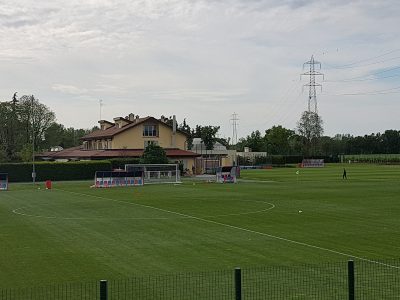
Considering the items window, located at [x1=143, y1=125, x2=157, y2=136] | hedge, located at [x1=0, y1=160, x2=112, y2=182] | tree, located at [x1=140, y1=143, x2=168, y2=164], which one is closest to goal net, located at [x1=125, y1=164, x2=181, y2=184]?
tree, located at [x1=140, y1=143, x2=168, y2=164]

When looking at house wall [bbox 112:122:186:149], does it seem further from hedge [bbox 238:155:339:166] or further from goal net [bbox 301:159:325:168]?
hedge [bbox 238:155:339:166]

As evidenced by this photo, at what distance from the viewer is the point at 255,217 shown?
30.2m

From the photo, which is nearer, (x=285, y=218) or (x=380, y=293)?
(x=380, y=293)

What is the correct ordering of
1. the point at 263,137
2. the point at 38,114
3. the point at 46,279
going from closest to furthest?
1. the point at 46,279
2. the point at 38,114
3. the point at 263,137

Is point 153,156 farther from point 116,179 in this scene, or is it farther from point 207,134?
point 207,134

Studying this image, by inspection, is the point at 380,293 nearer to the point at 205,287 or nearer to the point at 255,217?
the point at 205,287

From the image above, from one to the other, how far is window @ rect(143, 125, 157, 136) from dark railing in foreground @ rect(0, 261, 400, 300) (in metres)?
84.5

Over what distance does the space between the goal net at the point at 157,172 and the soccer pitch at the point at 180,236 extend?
29.5m

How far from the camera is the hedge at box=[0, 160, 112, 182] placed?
7956 centimetres

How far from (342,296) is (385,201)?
27597mm

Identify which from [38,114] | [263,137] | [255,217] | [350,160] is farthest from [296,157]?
[255,217]

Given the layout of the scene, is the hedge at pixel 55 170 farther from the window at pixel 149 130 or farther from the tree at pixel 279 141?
the tree at pixel 279 141

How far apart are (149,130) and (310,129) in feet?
288

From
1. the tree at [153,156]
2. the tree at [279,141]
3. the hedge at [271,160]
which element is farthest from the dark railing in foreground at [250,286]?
the tree at [279,141]
